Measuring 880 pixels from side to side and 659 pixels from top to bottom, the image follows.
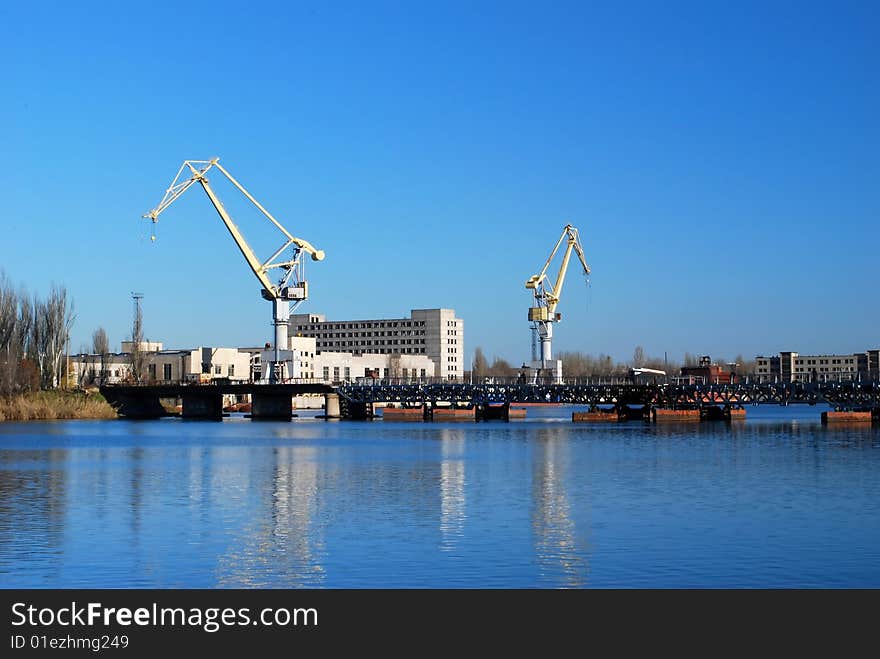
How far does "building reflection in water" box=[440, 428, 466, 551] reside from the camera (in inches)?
904

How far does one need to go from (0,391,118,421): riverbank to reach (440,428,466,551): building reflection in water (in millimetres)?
40303

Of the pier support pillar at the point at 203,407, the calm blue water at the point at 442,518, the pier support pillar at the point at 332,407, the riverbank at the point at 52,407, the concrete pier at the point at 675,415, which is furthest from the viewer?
the pier support pillar at the point at 203,407

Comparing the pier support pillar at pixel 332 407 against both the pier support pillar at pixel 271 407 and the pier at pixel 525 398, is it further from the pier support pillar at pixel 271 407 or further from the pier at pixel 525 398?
the pier support pillar at pixel 271 407

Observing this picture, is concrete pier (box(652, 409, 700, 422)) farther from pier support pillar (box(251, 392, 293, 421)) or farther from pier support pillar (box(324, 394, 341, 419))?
pier support pillar (box(251, 392, 293, 421))

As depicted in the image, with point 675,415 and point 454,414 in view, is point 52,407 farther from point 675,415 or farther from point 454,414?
point 675,415

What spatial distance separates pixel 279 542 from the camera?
21984 millimetres

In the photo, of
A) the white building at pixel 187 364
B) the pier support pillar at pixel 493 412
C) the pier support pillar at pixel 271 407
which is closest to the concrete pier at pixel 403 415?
the pier support pillar at pixel 493 412

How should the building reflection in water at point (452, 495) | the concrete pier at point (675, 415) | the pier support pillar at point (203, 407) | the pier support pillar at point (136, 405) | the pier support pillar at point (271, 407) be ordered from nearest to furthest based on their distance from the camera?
1. the building reflection in water at point (452, 495)
2. the concrete pier at point (675, 415)
3. the pier support pillar at point (271, 407)
4. the pier support pillar at point (136, 405)
5. the pier support pillar at point (203, 407)

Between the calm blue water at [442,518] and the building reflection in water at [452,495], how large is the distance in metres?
0.08

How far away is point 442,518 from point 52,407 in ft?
225

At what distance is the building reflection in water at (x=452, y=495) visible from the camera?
23.0 meters

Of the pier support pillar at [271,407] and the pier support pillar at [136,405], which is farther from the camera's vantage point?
the pier support pillar at [136,405]
